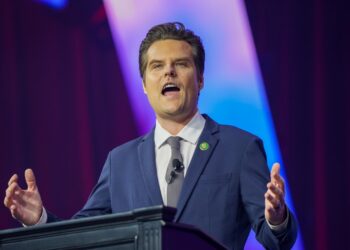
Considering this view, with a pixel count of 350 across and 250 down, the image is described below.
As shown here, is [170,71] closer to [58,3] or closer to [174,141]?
[174,141]

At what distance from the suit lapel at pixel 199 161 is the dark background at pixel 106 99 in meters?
0.91

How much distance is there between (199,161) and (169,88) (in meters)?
0.34

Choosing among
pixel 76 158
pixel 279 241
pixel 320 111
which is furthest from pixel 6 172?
pixel 279 241

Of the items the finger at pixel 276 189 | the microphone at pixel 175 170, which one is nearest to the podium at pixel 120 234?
the finger at pixel 276 189

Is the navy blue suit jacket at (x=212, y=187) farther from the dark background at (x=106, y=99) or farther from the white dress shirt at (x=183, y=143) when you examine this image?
the dark background at (x=106, y=99)

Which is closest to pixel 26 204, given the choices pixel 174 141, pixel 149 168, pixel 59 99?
pixel 149 168

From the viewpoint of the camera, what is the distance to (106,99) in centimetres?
433

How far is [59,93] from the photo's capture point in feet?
14.6

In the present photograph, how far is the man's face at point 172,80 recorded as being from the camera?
3016mm

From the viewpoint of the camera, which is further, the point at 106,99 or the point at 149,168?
the point at 106,99

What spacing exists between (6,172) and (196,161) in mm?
1864

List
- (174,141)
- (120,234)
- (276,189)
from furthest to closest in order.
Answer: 1. (174,141)
2. (276,189)
3. (120,234)

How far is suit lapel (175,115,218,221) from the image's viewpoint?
2751mm

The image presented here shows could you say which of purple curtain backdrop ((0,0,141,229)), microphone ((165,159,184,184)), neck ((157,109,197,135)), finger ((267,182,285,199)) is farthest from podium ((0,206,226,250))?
purple curtain backdrop ((0,0,141,229))
